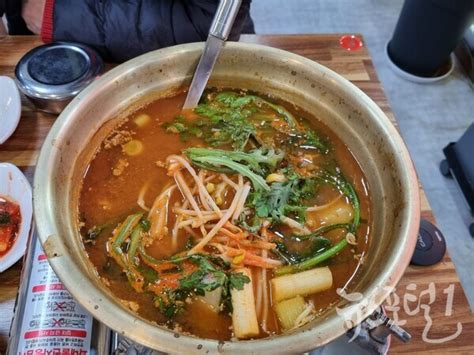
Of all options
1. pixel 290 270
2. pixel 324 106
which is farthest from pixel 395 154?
pixel 290 270

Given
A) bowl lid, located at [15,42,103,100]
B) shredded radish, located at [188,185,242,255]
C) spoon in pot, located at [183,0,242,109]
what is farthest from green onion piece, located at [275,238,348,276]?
bowl lid, located at [15,42,103,100]

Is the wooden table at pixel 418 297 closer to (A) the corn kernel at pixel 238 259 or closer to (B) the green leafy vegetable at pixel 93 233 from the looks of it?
(B) the green leafy vegetable at pixel 93 233

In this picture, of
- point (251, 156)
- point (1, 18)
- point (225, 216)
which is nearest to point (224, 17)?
point (251, 156)

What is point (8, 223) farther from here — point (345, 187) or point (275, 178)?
point (345, 187)

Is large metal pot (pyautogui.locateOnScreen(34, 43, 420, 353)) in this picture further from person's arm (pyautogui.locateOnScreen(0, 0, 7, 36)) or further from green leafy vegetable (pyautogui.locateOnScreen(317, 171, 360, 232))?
person's arm (pyautogui.locateOnScreen(0, 0, 7, 36))

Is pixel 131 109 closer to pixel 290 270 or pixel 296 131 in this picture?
pixel 296 131

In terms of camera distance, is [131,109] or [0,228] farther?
[0,228]
